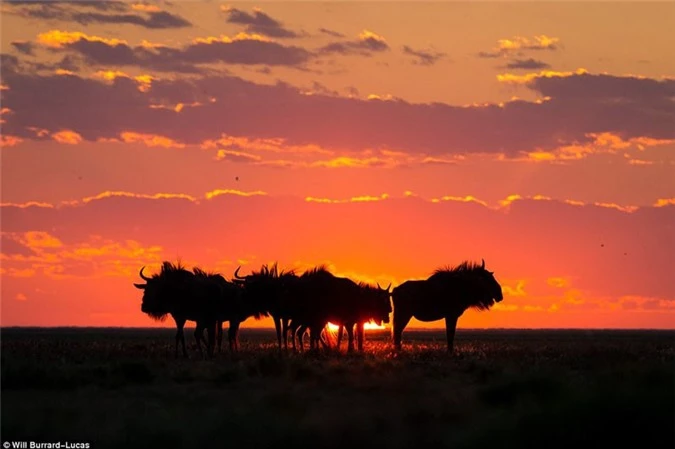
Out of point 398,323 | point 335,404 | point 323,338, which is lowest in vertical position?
point 335,404

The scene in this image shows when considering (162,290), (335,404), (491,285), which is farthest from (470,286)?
(335,404)

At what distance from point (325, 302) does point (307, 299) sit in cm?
60

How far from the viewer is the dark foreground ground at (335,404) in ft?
58.7

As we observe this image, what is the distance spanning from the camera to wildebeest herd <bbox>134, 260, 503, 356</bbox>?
125 feet

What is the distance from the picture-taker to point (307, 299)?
1549 inches

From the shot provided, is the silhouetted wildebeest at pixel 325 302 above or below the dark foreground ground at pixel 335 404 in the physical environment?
above

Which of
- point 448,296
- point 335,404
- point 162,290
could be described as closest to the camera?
point 335,404

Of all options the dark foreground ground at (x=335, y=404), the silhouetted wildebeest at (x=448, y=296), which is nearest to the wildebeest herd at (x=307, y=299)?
the silhouetted wildebeest at (x=448, y=296)

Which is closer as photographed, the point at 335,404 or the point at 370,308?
the point at 335,404

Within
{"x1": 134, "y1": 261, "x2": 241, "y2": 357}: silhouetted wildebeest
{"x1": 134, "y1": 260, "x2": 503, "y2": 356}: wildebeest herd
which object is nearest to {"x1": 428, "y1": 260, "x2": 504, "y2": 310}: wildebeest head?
Result: {"x1": 134, "y1": 260, "x2": 503, "y2": 356}: wildebeest herd

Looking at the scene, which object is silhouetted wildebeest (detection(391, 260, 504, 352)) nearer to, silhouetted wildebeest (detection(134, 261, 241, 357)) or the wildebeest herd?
the wildebeest herd

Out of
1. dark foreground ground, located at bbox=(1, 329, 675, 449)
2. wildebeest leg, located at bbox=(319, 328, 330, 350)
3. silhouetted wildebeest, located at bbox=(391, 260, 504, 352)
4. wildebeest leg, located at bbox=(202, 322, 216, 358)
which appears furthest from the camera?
silhouetted wildebeest, located at bbox=(391, 260, 504, 352)

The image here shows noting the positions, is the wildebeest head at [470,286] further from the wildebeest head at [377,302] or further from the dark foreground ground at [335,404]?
the dark foreground ground at [335,404]

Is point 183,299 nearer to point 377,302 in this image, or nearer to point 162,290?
point 162,290
